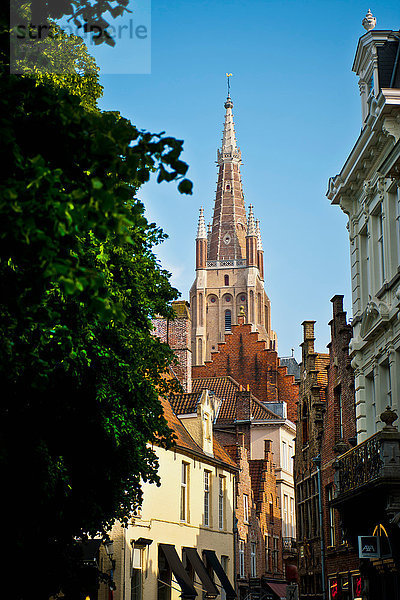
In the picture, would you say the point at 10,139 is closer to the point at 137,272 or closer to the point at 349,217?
the point at 137,272

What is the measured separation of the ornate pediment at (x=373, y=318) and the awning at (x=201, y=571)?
1501cm

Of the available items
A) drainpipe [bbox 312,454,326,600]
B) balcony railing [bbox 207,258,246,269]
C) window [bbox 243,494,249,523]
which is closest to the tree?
drainpipe [bbox 312,454,326,600]

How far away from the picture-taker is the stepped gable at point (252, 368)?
7575 centimetres

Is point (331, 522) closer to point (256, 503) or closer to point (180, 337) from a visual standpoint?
point (180, 337)

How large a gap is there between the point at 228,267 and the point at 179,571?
116m

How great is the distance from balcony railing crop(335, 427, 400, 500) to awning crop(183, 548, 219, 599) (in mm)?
13745

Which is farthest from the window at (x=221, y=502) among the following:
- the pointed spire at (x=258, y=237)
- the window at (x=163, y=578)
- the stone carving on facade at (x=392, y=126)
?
the pointed spire at (x=258, y=237)

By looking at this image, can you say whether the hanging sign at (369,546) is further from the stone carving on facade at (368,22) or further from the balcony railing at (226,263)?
the balcony railing at (226,263)

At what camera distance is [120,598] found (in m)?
27.5

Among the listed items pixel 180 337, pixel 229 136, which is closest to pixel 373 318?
pixel 180 337

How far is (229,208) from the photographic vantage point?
147875 mm

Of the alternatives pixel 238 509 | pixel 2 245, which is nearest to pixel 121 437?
pixel 2 245

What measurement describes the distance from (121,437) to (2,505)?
3.34 metres

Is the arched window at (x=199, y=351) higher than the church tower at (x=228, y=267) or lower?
lower
